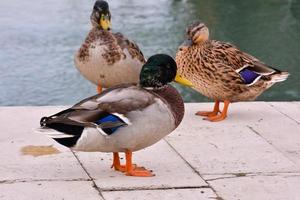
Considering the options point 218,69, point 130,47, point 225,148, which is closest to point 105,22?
point 130,47

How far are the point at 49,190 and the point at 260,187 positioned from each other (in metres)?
1.23

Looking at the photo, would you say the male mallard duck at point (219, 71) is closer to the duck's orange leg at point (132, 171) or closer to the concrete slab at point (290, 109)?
the concrete slab at point (290, 109)

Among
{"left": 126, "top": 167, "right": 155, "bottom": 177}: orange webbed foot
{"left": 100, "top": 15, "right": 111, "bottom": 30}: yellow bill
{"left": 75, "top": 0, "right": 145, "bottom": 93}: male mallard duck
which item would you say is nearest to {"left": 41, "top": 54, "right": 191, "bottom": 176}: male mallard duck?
{"left": 126, "top": 167, "right": 155, "bottom": 177}: orange webbed foot

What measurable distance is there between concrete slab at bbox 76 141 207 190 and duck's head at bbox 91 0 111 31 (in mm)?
1451

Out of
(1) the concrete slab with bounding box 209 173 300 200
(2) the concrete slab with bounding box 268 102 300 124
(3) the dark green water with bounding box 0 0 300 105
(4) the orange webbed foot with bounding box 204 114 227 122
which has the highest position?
(1) the concrete slab with bounding box 209 173 300 200

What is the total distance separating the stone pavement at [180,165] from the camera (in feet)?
14.6

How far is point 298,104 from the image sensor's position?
6.80 m

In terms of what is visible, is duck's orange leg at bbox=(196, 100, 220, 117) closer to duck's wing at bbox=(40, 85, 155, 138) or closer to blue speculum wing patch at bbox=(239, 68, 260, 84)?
blue speculum wing patch at bbox=(239, 68, 260, 84)

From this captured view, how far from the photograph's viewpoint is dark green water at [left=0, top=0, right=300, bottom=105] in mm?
9289

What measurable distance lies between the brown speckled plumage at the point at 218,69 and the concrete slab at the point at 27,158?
4.22 feet

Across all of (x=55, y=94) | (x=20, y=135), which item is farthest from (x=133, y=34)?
(x=20, y=135)

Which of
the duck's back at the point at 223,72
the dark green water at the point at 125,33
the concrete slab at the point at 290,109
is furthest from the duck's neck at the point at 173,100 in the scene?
the dark green water at the point at 125,33

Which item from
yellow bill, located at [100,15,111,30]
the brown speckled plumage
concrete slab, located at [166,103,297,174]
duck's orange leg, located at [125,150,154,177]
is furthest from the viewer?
yellow bill, located at [100,15,111,30]

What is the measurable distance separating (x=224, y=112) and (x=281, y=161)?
1174 millimetres
